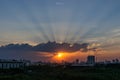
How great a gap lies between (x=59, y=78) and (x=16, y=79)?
44.4 ft

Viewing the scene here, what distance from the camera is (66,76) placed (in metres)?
64.4

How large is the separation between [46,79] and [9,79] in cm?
907

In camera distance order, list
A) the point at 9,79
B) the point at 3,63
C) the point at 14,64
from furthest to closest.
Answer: the point at 14,64, the point at 3,63, the point at 9,79

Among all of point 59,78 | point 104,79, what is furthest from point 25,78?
point 104,79

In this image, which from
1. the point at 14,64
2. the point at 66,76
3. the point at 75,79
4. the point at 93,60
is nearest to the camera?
the point at 75,79

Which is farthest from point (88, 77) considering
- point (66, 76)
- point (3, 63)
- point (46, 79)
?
point (3, 63)

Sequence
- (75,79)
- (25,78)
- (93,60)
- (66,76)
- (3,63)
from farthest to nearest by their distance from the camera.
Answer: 1. (93,60)
2. (3,63)
3. (66,76)
4. (75,79)
5. (25,78)

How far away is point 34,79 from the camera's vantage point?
5666cm

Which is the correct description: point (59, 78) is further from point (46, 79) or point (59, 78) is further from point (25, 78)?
point (25, 78)

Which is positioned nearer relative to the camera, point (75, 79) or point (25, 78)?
point (25, 78)

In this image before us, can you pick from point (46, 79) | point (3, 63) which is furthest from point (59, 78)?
point (3, 63)

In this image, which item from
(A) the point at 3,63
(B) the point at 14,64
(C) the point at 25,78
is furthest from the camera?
(B) the point at 14,64

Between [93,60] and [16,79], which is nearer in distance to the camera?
[16,79]

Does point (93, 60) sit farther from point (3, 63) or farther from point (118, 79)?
point (118, 79)
